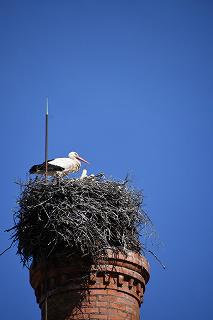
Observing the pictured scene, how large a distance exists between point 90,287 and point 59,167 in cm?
452

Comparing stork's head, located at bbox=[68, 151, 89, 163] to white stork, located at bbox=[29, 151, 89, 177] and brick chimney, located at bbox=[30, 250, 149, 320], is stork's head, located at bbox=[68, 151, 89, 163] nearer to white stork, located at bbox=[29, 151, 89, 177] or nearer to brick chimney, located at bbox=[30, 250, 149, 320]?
white stork, located at bbox=[29, 151, 89, 177]

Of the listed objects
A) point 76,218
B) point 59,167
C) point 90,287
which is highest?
point 59,167

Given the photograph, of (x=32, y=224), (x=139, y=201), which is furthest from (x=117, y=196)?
(x=32, y=224)

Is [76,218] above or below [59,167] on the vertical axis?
below

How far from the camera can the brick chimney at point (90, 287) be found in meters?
15.9

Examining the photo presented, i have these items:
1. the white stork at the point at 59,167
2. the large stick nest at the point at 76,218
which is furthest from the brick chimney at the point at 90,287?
the white stork at the point at 59,167

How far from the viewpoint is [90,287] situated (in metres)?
16.1

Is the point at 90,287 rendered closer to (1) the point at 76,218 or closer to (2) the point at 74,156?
(1) the point at 76,218

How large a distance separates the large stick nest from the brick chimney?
20 cm

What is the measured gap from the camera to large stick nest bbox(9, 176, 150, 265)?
53.4 feet

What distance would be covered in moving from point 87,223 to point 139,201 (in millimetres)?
1684

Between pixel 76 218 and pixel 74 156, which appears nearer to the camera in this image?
pixel 76 218

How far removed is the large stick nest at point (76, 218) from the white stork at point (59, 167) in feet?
7.06

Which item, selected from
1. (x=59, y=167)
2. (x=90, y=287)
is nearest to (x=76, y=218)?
(x=90, y=287)
